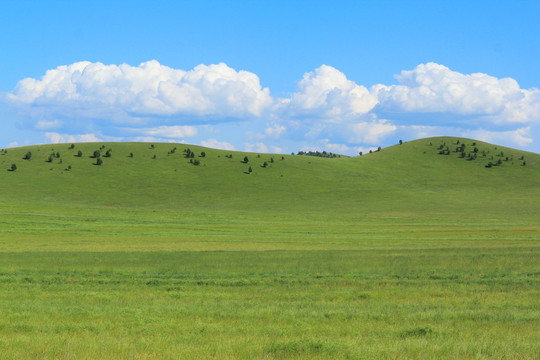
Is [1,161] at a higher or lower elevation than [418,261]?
higher

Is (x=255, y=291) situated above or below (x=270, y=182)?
below

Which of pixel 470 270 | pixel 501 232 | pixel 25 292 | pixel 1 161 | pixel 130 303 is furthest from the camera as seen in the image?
pixel 1 161

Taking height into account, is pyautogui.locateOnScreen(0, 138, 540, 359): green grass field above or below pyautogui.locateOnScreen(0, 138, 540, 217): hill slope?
below

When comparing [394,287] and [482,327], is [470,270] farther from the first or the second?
[482,327]

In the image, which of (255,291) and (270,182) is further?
(270,182)

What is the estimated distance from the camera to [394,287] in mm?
20453

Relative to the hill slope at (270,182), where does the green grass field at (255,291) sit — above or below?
below

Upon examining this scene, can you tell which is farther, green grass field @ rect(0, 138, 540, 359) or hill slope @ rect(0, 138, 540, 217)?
hill slope @ rect(0, 138, 540, 217)

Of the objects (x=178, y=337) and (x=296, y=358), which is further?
(x=178, y=337)

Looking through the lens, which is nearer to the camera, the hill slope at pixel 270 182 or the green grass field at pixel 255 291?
the green grass field at pixel 255 291

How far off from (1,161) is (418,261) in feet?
415

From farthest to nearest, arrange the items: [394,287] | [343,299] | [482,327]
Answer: [394,287] → [343,299] → [482,327]

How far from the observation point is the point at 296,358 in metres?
10.1

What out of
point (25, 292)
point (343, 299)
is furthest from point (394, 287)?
point (25, 292)
